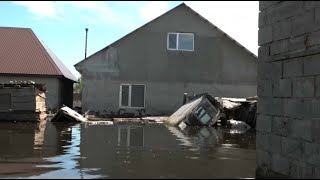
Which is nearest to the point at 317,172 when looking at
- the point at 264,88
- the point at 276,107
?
the point at 276,107

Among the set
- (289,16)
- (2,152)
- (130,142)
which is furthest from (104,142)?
(289,16)

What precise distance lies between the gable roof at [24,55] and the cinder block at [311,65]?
940 inches

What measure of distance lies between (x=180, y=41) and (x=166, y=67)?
1933 mm

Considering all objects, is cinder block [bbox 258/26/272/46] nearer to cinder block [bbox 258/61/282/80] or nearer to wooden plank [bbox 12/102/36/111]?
cinder block [bbox 258/61/282/80]

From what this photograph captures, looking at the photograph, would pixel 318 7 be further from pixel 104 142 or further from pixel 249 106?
pixel 249 106

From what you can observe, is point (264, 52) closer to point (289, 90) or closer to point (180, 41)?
point (289, 90)

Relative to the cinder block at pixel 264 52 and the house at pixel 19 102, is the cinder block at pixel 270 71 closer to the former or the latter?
the cinder block at pixel 264 52

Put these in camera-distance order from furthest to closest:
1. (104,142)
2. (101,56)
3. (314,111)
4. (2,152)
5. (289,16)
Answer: (101,56) → (104,142) → (2,152) → (289,16) → (314,111)

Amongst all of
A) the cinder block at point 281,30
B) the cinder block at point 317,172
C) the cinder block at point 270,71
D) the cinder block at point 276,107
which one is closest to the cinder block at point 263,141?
the cinder block at point 276,107

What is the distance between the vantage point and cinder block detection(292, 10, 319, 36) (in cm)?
748

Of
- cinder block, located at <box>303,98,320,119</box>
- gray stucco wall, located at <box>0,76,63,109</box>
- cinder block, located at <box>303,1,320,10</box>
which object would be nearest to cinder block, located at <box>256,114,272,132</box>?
cinder block, located at <box>303,98,320,119</box>

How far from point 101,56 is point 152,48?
3189 mm

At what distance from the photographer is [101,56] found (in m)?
29.7

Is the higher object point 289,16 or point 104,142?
point 289,16
